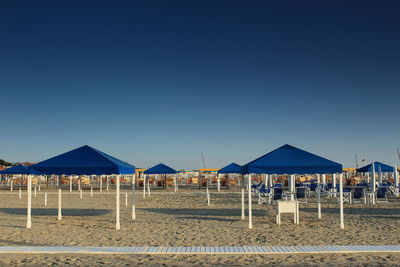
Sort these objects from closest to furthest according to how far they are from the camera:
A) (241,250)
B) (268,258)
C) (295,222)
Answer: (268,258)
(241,250)
(295,222)

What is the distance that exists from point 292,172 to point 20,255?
7118 mm

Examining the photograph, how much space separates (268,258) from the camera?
679 centimetres

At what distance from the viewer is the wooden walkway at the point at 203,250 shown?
7199 millimetres

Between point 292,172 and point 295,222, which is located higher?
point 292,172

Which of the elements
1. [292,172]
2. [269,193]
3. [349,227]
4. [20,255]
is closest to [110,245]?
[20,255]

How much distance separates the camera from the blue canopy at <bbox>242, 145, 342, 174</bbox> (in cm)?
1057

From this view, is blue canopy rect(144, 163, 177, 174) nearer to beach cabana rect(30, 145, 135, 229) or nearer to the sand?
the sand

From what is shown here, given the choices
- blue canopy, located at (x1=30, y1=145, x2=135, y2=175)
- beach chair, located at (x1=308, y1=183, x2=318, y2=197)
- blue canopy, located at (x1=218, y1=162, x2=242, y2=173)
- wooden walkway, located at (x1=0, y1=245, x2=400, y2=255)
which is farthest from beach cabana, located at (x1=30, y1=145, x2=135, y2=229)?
beach chair, located at (x1=308, y1=183, x2=318, y2=197)

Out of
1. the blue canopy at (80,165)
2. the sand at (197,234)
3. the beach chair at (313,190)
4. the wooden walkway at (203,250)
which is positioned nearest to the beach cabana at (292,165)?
the sand at (197,234)

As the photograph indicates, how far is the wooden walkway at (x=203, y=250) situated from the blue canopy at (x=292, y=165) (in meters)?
3.17

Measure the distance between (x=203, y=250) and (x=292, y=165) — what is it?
14.1 feet

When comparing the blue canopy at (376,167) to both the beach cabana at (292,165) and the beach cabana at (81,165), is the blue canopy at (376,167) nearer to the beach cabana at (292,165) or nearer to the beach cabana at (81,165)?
the beach cabana at (292,165)

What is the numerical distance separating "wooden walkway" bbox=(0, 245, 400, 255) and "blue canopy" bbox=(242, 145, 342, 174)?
3.17m

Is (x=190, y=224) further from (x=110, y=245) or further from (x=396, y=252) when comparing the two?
(x=396, y=252)
